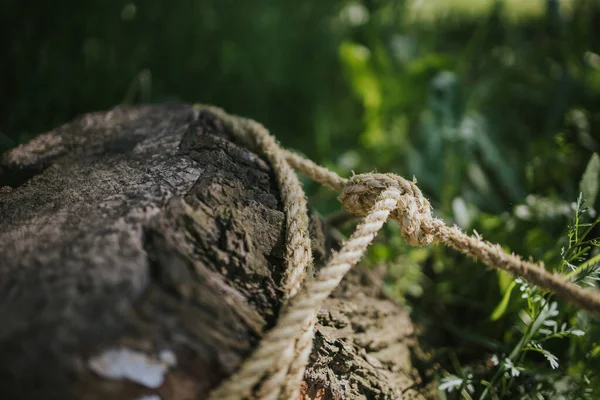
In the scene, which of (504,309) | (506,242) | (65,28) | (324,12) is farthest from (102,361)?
(324,12)

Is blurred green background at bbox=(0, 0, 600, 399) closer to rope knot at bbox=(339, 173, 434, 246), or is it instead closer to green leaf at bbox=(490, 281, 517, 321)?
green leaf at bbox=(490, 281, 517, 321)

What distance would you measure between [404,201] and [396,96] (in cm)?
114

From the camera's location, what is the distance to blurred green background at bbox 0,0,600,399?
4.76 ft

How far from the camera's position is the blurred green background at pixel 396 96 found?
4.76ft

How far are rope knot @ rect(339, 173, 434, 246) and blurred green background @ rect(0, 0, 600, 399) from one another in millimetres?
415

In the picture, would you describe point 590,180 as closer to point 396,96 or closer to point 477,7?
point 396,96

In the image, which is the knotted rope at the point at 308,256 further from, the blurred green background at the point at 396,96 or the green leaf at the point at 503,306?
the blurred green background at the point at 396,96

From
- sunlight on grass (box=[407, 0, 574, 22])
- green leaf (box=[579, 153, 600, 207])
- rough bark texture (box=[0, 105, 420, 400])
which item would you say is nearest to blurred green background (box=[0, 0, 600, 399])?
green leaf (box=[579, 153, 600, 207])

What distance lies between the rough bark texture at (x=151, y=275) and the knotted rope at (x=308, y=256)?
33 millimetres

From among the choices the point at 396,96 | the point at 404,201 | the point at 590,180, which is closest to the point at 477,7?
the point at 396,96

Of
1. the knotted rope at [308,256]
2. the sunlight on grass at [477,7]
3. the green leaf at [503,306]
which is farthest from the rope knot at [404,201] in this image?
the sunlight on grass at [477,7]

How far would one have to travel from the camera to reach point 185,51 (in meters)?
2.15

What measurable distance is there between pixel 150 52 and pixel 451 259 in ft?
4.82

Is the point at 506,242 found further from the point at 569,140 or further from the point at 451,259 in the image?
the point at 569,140
